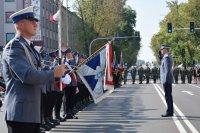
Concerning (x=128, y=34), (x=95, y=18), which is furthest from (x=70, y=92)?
(x=128, y=34)

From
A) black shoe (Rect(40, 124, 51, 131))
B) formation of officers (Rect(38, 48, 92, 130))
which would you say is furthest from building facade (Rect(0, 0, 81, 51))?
black shoe (Rect(40, 124, 51, 131))

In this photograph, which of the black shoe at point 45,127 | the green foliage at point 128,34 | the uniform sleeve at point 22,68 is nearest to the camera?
the uniform sleeve at point 22,68

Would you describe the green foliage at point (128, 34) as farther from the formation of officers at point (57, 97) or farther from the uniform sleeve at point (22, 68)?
the uniform sleeve at point (22, 68)

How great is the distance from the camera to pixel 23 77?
4.97 metres

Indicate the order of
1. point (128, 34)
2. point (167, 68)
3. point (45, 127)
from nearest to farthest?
point (45, 127) → point (167, 68) → point (128, 34)

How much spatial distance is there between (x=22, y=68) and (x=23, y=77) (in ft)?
0.27

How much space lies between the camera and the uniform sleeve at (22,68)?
498 cm

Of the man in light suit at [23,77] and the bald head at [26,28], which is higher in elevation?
the bald head at [26,28]

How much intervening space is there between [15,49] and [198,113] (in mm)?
12244

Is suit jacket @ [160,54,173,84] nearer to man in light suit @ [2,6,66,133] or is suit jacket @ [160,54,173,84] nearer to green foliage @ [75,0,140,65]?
man in light suit @ [2,6,66,133]

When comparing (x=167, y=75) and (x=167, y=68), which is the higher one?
(x=167, y=68)

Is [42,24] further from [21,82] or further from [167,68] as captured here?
[21,82]

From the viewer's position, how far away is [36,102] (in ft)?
17.1

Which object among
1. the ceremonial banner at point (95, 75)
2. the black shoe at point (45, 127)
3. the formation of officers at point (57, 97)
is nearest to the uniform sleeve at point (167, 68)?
the formation of officers at point (57, 97)
